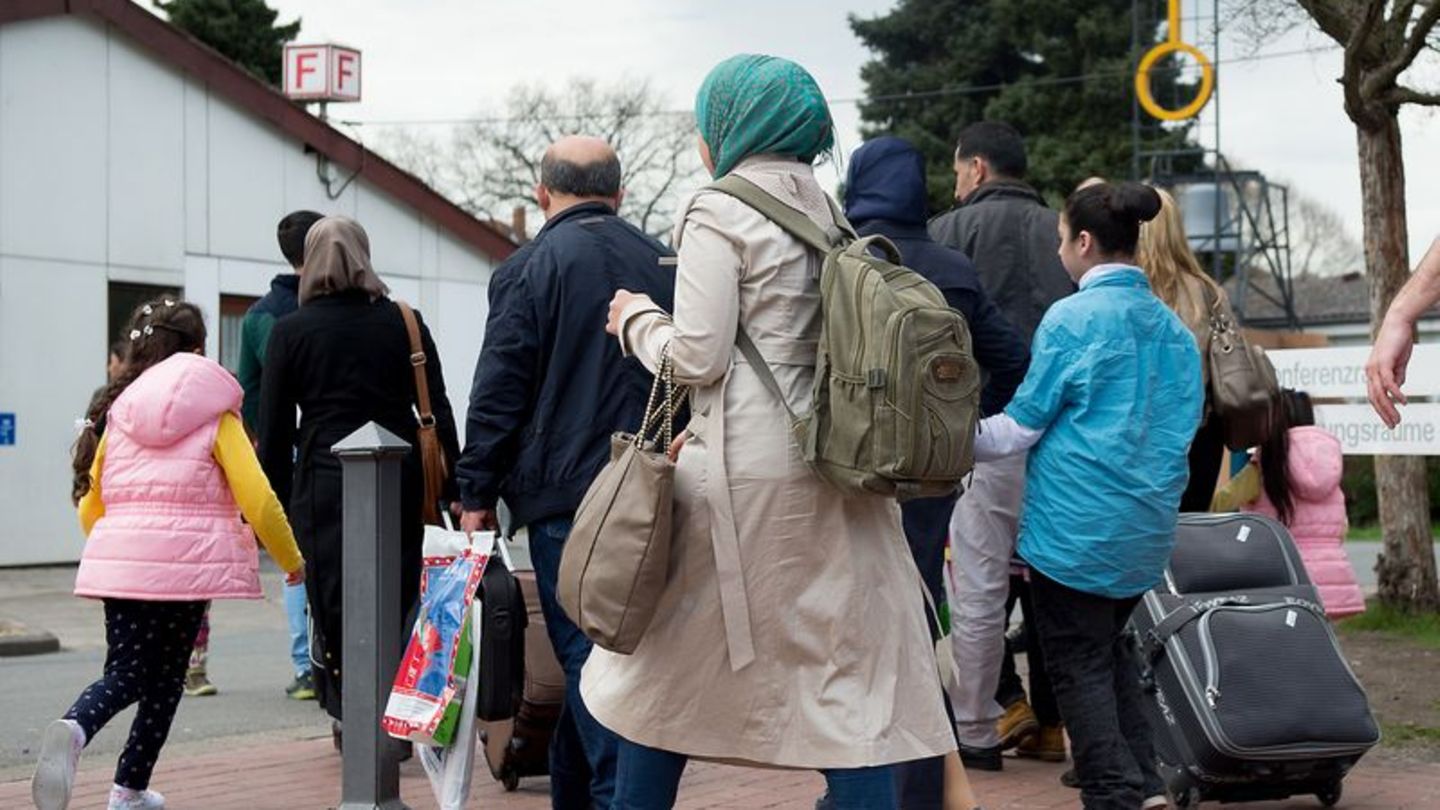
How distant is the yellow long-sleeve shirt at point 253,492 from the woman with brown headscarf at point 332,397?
380mm

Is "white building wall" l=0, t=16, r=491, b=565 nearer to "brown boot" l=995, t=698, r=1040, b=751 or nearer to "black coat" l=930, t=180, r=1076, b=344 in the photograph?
"brown boot" l=995, t=698, r=1040, b=751

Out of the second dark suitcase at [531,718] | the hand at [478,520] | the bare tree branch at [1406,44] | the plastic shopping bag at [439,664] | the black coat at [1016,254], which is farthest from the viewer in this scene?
the bare tree branch at [1406,44]

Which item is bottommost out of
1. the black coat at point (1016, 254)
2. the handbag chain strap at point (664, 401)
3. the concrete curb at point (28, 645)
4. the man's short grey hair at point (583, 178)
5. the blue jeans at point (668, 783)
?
the concrete curb at point (28, 645)

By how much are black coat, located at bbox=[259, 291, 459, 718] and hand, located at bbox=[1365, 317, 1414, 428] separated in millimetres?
3489

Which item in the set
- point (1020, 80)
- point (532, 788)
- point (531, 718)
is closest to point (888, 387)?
point (531, 718)

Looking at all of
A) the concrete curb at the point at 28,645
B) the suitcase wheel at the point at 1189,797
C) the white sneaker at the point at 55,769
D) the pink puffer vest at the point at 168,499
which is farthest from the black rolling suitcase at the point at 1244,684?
the concrete curb at the point at 28,645

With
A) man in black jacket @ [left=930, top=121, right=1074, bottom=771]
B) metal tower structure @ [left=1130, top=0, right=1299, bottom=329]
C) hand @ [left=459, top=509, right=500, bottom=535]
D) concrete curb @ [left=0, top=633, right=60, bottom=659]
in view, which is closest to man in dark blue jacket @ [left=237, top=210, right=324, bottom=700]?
hand @ [left=459, top=509, right=500, bottom=535]

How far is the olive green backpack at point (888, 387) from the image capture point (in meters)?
3.71

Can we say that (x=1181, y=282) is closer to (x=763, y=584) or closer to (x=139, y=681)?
(x=763, y=584)

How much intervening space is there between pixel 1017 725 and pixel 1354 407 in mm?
4895

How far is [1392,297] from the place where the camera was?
11.7 meters

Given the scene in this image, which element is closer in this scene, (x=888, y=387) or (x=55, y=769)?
(x=888, y=387)

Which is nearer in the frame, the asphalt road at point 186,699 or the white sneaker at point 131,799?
the white sneaker at point 131,799

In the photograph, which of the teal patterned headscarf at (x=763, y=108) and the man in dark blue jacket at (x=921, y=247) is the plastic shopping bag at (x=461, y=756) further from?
the teal patterned headscarf at (x=763, y=108)
